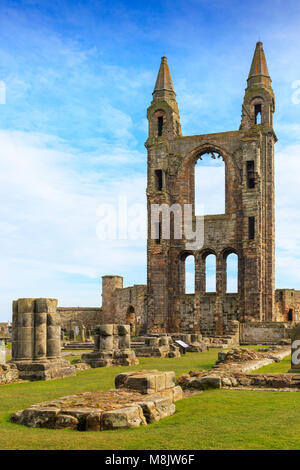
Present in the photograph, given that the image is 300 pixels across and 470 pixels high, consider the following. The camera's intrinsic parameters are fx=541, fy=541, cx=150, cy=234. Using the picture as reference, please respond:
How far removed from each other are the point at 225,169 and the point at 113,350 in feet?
63.6

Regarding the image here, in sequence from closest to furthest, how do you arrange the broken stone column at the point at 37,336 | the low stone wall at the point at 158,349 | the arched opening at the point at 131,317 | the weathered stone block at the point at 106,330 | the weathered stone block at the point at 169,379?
the weathered stone block at the point at 169,379 < the broken stone column at the point at 37,336 < the weathered stone block at the point at 106,330 < the low stone wall at the point at 158,349 < the arched opening at the point at 131,317

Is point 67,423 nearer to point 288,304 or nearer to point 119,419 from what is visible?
point 119,419

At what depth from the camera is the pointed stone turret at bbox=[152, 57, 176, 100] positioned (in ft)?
115

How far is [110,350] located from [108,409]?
1017cm

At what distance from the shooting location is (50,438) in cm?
558

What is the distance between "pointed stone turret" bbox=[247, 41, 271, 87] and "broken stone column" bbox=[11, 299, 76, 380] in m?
24.5

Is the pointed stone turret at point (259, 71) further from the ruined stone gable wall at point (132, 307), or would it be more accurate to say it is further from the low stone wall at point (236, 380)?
the low stone wall at point (236, 380)

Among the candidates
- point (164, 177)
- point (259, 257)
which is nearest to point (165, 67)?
point (164, 177)

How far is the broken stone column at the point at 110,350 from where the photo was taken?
15.9 m

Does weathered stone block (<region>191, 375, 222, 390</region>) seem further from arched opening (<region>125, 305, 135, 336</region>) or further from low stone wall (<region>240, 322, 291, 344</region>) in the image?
arched opening (<region>125, 305, 135, 336</region>)

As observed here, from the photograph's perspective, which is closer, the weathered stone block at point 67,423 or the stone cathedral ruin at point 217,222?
the weathered stone block at point 67,423

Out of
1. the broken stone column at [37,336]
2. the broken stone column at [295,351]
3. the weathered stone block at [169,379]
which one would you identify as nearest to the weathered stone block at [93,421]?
the weathered stone block at [169,379]

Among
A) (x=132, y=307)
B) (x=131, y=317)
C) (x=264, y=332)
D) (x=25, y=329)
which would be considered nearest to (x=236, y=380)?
(x=25, y=329)

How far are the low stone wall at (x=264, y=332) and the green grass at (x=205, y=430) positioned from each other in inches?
694
